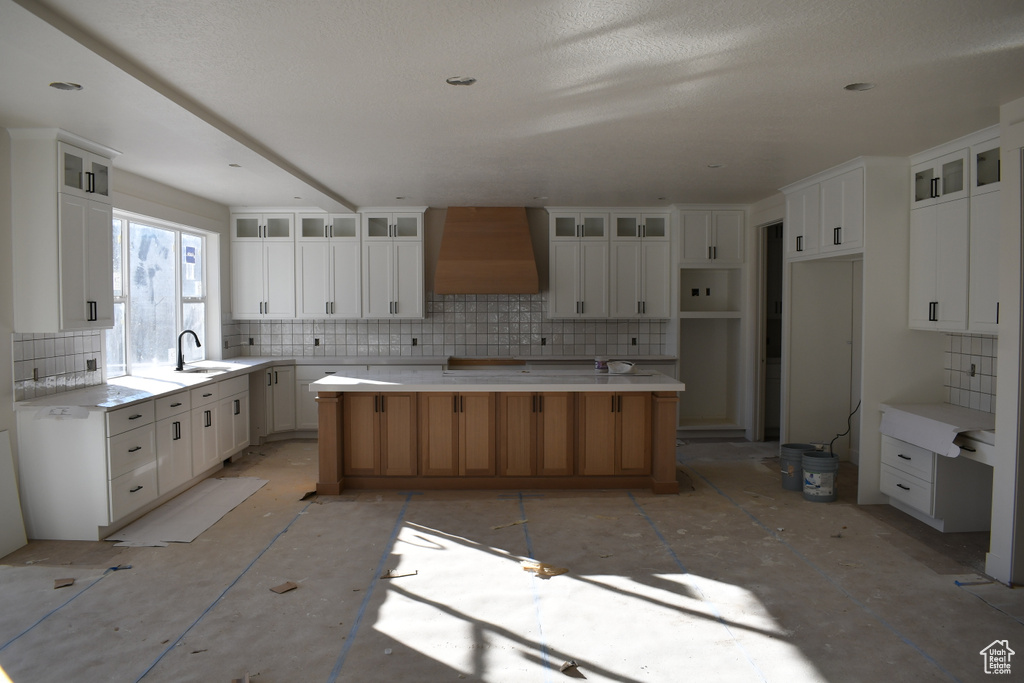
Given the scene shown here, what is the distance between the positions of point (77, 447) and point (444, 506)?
2344mm

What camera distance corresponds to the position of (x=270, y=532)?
4.03 meters

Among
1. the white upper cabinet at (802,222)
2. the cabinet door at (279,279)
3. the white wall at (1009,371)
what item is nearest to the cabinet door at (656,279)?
the white upper cabinet at (802,222)

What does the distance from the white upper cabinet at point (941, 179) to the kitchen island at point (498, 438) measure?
84.8 inches

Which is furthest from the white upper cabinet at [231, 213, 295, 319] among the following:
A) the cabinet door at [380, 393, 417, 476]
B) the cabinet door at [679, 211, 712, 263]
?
the cabinet door at [679, 211, 712, 263]

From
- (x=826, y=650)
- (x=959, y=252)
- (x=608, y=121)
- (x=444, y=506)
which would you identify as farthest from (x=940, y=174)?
(x=444, y=506)

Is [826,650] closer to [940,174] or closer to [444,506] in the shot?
[444,506]

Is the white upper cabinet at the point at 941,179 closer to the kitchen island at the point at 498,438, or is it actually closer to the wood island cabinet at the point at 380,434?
the kitchen island at the point at 498,438

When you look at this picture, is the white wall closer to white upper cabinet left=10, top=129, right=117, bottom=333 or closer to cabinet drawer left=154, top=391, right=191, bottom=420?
cabinet drawer left=154, top=391, right=191, bottom=420

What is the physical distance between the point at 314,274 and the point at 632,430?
404cm

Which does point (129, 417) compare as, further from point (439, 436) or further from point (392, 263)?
point (392, 263)

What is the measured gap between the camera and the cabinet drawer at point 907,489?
403 cm

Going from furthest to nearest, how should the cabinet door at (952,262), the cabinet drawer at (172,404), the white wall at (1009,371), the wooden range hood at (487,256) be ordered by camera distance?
the wooden range hood at (487,256), the cabinet drawer at (172,404), the cabinet door at (952,262), the white wall at (1009,371)

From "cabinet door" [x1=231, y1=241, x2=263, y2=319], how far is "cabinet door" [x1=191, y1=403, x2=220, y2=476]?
75.2 inches

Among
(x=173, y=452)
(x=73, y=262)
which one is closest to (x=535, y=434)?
(x=173, y=452)
